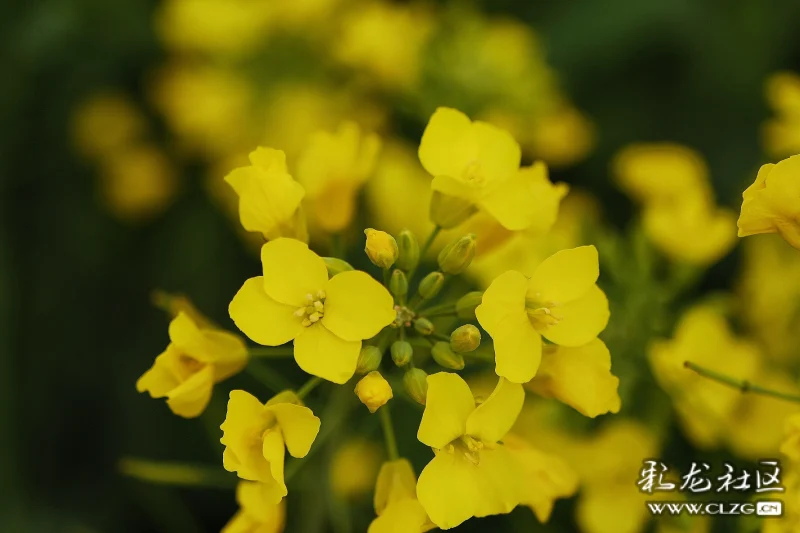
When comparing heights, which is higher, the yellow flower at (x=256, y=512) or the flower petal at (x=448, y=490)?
the flower petal at (x=448, y=490)

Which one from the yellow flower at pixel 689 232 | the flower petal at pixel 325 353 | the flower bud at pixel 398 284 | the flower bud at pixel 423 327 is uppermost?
the flower bud at pixel 398 284

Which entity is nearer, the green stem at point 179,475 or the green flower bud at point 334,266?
A: the green flower bud at point 334,266

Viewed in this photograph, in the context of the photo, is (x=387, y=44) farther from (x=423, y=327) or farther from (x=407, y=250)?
(x=423, y=327)

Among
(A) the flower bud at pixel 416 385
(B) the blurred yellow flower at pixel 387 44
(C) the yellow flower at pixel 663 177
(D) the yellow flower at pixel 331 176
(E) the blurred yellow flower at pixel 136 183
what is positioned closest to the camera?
(A) the flower bud at pixel 416 385

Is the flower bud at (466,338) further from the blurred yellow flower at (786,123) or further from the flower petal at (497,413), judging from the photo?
the blurred yellow flower at (786,123)

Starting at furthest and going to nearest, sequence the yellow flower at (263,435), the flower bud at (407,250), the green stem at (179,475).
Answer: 1. the green stem at (179,475)
2. the flower bud at (407,250)
3. the yellow flower at (263,435)

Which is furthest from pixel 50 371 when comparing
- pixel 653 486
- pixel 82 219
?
pixel 653 486

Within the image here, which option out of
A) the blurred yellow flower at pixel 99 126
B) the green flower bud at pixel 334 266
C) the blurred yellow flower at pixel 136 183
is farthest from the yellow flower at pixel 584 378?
the blurred yellow flower at pixel 99 126
